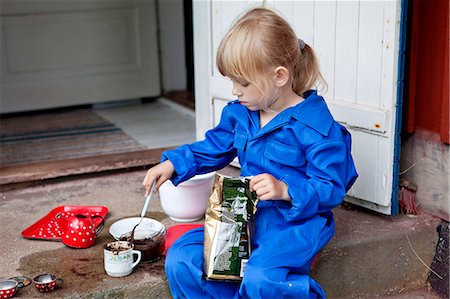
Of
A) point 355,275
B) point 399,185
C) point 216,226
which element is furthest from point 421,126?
point 216,226

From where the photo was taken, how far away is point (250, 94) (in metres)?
2.00

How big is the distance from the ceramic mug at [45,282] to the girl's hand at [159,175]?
0.39 m

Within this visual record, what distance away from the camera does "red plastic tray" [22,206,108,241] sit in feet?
8.05

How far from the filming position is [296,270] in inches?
79.0

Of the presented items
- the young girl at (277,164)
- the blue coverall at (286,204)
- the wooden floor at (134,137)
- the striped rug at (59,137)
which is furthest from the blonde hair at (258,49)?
the striped rug at (59,137)

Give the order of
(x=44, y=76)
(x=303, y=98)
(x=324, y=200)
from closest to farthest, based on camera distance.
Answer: (x=324, y=200)
(x=303, y=98)
(x=44, y=76)

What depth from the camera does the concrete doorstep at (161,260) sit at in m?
2.13

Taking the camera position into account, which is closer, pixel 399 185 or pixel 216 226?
pixel 216 226

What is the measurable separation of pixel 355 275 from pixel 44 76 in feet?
9.40

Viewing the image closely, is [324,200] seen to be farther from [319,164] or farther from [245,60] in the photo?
[245,60]

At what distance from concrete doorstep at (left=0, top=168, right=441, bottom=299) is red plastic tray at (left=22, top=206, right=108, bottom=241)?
0.08 feet

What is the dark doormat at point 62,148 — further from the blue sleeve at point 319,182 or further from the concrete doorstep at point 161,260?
the blue sleeve at point 319,182

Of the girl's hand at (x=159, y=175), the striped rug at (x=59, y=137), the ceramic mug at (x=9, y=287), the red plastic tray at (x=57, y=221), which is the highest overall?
the girl's hand at (x=159, y=175)

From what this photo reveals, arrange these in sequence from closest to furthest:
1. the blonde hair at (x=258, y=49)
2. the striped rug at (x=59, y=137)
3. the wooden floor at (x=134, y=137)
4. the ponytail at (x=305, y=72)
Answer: the blonde hair at (x=258, y=49) → the ponytail at (x=305, y=72) → the wooden floor at (x=134, y=137) → the striped rug at (x=59, y=137)
